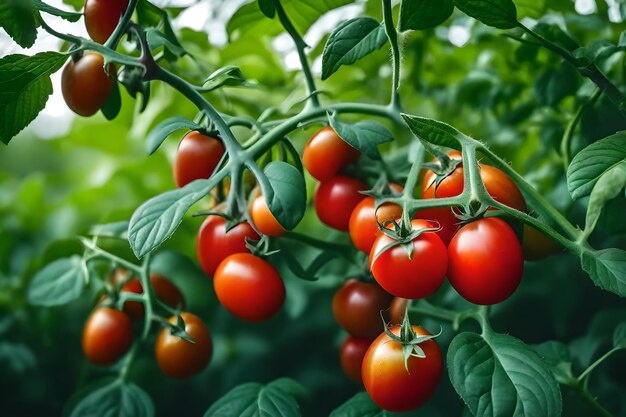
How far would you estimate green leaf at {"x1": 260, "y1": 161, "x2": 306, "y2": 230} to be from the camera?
0.47m

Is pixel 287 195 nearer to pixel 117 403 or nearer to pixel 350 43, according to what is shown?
pixel 350 43

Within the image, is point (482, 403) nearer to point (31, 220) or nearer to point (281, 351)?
point (281, 351)

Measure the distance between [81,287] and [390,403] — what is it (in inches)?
16.0

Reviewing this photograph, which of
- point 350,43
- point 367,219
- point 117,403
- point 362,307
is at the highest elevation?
A: point 350,43

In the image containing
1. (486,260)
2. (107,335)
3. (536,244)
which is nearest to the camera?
(486,260)

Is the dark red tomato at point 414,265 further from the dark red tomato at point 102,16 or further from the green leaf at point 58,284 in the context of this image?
the green leaf at point 58,284

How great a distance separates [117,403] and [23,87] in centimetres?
36

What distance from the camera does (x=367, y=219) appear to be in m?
0.52

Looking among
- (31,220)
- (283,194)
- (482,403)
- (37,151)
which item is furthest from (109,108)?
(37,151)

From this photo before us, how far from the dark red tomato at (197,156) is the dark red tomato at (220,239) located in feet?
0.16

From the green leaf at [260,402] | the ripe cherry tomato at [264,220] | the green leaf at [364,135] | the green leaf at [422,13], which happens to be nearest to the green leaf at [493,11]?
the green leaf at [422,13]

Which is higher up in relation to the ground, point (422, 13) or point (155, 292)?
point (422, 13)

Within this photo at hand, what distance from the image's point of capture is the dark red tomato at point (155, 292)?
27.5 inches

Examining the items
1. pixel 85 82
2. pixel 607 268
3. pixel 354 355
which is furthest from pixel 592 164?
pixel 85 82
